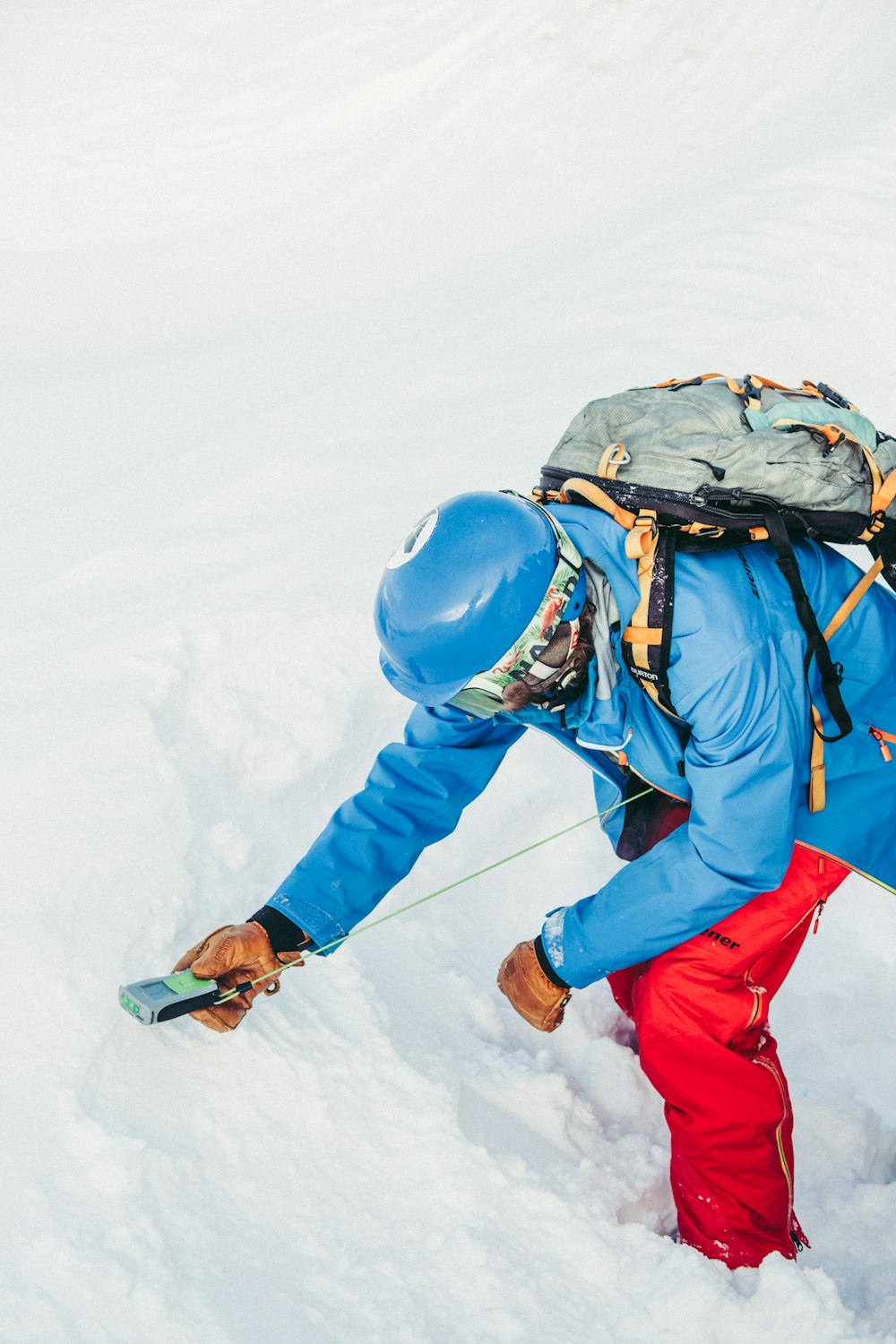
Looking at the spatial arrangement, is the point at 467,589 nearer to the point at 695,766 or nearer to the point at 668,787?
Answer: the point at 695,766

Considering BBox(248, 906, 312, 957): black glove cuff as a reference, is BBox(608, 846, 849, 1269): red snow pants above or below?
below

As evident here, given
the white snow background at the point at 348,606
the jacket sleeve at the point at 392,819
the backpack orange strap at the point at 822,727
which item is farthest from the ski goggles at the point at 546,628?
the white snow background at the point at 348,606

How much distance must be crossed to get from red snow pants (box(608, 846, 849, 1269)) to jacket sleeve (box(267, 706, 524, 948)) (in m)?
0.62

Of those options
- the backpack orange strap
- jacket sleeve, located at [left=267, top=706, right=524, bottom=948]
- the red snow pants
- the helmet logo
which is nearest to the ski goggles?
the helmet logo

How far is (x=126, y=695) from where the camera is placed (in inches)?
133

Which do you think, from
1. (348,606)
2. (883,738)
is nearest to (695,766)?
(883,738)

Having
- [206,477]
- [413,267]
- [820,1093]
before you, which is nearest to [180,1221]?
[820,1093]

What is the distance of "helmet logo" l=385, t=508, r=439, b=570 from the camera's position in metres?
2.19

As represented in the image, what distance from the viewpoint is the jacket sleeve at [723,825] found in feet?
7.02

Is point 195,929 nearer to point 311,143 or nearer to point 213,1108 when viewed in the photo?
point 213,1108

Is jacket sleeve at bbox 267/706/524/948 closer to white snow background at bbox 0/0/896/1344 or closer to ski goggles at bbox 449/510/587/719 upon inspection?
white snow background at bbox 0/0/896/1344

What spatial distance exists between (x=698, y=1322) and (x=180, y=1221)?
102 cm

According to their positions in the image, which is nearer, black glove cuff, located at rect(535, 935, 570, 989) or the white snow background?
the white snow background

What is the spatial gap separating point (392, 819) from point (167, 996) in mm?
660
